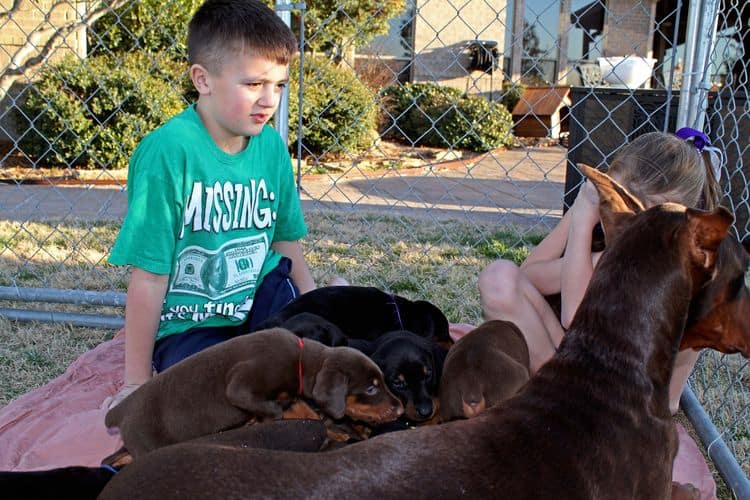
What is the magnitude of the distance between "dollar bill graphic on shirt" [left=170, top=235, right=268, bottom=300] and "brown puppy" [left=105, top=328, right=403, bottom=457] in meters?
0.73

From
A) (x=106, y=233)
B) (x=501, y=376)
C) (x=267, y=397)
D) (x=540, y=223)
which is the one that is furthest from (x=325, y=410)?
(x=540, y=223)

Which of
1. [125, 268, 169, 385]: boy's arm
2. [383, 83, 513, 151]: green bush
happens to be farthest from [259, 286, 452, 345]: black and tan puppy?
[383, 83, 513, 151]: green bush

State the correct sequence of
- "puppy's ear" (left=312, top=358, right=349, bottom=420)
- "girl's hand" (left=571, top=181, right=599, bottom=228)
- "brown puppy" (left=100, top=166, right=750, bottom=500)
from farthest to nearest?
"girl's hand" (left=571, top=181, right=599, bottom=228) → "puppy's ear" (left=312, top=358, right=349, bottom=420) → "brown puppy" (left=100, top=166, right=750, bottom=500)

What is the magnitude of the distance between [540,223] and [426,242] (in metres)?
1.74

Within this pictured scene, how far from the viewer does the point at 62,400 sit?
3.74m

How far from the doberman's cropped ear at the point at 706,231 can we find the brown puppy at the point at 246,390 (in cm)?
136

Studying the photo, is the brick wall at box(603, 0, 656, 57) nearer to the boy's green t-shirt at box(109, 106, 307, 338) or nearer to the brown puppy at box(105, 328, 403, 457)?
the boy's green t-shirt at box(109, 106, 307, 338)

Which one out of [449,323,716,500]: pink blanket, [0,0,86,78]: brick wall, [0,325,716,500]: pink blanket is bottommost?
[449,323,716,500]: pink blanket

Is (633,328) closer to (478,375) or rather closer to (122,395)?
(478,375)

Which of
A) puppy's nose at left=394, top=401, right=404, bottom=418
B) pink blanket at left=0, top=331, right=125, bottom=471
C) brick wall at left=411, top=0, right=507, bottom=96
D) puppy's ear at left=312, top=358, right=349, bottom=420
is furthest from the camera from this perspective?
brick wall at left=411, top=0, right=507, bottom=96

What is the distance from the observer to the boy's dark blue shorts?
3660mm

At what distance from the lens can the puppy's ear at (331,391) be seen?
2986mm

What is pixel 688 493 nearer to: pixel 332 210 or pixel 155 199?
pixel 155 199

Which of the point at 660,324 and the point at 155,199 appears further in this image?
the point at 155,199
